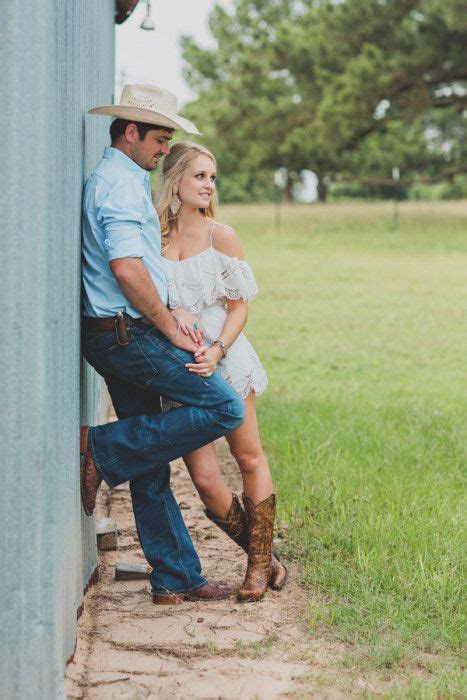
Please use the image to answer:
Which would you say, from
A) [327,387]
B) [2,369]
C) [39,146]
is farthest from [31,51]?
[327,387]

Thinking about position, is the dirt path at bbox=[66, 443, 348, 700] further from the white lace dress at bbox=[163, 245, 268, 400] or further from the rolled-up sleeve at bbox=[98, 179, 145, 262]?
the rolled-up sleeve at bbox=[98, 179, 145, 262]

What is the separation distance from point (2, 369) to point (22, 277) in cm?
29

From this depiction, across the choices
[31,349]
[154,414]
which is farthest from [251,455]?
[31,349]

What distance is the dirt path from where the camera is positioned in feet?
13.0

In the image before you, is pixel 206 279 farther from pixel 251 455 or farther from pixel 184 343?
pixel 251 455

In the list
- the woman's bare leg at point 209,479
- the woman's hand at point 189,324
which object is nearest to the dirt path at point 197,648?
the woman's bare leg at point 209,479

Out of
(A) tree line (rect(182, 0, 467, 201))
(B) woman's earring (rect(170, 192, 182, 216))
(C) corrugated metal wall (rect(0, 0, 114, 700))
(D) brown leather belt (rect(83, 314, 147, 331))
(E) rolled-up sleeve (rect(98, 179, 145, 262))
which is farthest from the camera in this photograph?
(A) tree line (rect(182, 0, 467, 201))

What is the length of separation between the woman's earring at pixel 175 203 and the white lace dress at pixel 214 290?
0.73ft

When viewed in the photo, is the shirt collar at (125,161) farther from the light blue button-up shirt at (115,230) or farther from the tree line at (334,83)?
the tree line at (334,83)

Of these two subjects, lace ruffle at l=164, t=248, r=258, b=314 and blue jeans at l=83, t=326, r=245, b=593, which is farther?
lace ruffle at l=164, t=248, r=258, b=314

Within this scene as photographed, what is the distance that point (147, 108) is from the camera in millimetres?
4422

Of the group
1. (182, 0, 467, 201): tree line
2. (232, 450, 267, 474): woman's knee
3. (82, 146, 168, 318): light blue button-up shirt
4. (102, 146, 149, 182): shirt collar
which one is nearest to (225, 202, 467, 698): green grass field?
(232, 450, 267, 474): woman's knee

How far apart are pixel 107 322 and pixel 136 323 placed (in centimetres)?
11

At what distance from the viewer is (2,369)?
3393 mm
